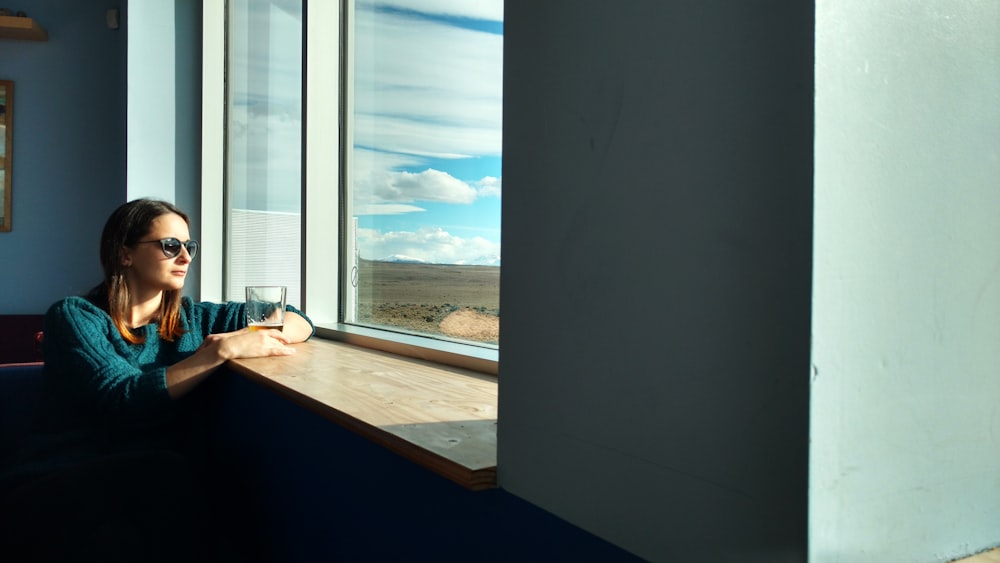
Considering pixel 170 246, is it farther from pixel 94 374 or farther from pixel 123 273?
pixel 94 374

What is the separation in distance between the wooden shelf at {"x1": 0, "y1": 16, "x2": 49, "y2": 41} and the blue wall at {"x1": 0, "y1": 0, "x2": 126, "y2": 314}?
68 mm

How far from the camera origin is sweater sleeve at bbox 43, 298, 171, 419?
186 centimetres

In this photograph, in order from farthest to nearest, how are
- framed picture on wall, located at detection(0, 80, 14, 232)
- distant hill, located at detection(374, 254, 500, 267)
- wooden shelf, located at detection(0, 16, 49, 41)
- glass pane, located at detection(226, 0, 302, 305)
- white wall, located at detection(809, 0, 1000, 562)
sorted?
framed picture on wall, located at detection(0, 80, 14, 232)
wooden shelf, located at detection(0, 16, 49, 41)
glass pane, located at detection(226, 0, 302, 305)
distant hill, located at detection(374, 254, 500, 267)
white wall, located at detection(809, 0, 1000, 562)

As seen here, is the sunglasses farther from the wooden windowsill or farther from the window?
the wooden windowsill

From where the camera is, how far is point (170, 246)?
2186 millimetres

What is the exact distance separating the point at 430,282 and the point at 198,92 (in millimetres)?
2294

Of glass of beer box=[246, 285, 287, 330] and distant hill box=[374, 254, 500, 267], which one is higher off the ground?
distant hill box=[374, 254, 500, 267]

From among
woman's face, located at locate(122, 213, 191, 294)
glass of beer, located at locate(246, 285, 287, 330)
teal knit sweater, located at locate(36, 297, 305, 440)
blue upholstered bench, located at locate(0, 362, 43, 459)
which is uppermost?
woman's face, located at locate(122, 213, 191, 294)

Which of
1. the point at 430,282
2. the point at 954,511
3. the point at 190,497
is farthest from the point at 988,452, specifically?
the point at 190,497

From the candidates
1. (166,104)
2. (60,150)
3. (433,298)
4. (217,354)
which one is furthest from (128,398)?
(60,150)

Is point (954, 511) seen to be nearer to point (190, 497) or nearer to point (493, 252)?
point (493, 252)

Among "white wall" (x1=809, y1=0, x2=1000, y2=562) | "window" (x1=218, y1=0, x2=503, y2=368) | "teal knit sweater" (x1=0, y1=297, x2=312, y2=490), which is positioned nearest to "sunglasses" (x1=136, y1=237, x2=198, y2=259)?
"teal knit sweater" (x1=0, y1=297, x2=312, y2=490)

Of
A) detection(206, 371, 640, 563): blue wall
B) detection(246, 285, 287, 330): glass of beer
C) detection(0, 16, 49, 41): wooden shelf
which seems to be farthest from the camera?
detection(0, 16, 49, 41): wooden shelf

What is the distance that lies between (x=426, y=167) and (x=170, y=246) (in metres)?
0.89
